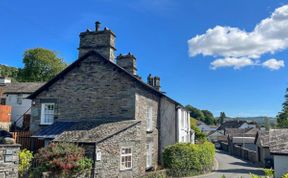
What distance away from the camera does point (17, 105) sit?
43.9 m

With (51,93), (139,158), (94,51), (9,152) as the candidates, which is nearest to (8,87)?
(51,93)

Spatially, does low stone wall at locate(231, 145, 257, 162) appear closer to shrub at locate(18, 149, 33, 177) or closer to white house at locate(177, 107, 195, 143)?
white house at locate(177, 107, 195, 143)

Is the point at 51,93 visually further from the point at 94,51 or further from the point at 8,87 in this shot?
the point at 8,87

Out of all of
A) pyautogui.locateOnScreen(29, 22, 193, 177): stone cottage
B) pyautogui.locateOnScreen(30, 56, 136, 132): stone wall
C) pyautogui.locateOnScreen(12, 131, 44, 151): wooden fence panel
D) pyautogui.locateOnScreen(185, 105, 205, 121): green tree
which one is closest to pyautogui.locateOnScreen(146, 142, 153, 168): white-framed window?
pyautogui.locateOnScreen(29, 22, 193, 177): stone cottage

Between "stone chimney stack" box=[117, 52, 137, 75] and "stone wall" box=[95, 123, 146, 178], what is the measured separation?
7.88 m

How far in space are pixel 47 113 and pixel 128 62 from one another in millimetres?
8607

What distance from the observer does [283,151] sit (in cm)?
2102

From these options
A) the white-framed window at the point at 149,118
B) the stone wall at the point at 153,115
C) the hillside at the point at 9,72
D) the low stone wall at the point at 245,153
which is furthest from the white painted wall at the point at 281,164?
the hillside at the point at 9,72

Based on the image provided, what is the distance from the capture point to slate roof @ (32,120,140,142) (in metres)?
19.1

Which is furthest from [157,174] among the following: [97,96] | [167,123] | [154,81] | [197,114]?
[197,114]

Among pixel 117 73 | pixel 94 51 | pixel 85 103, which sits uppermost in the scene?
pixel 94 51

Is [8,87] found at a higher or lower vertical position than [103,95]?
higher

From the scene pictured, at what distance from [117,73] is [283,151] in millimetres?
13003

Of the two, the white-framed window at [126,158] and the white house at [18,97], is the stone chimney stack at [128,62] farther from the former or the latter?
the white house at [18,97]
